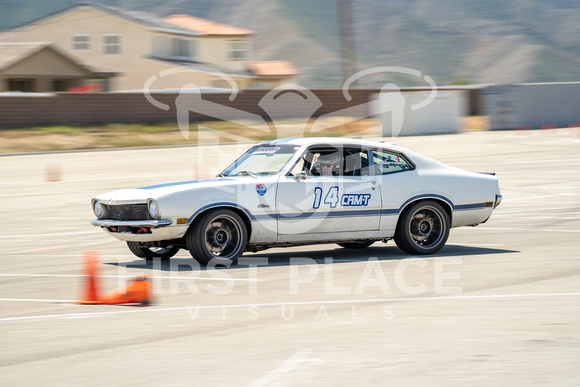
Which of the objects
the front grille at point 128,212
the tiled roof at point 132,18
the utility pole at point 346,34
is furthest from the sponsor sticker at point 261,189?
the tiled roof at point 132,18

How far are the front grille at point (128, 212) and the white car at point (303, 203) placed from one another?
0.01m

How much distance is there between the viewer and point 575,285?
821 cm

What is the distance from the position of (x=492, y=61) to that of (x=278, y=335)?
191047 mm

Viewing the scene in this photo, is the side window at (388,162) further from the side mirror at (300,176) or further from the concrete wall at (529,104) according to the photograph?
the concrete wall at (529,104)

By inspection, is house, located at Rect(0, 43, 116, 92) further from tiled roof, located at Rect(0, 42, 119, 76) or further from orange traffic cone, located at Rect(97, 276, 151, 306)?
orange traffic cone, located at Rect(97, 276, 151, 306)

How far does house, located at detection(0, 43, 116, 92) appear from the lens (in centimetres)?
4797

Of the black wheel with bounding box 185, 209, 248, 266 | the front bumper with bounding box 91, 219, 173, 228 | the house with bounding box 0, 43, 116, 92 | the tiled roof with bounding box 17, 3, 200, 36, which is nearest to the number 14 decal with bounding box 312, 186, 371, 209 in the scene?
the black wheel with bounding box 185, 209, 248, 266

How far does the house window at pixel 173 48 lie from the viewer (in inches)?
2499

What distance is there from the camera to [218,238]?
948 cm

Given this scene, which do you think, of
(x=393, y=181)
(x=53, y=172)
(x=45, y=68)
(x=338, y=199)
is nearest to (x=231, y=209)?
(x=338, y=199)

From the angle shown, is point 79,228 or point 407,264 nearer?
point 407,264

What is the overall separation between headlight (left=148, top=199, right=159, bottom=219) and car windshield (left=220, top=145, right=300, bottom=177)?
124 cm

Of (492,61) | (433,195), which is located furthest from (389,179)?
(492,61)

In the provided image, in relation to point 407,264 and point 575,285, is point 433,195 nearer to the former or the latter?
point 407,264
